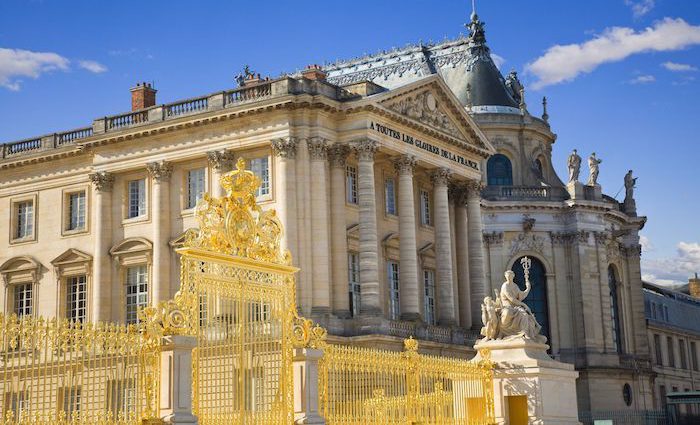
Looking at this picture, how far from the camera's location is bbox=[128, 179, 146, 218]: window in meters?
42.3

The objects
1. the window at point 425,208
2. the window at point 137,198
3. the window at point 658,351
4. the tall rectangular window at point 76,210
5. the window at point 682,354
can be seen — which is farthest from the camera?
the window at point 682,354

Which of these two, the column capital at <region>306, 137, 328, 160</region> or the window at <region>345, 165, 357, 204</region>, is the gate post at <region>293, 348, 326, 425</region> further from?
the window at <region>345, 165, 357, 204</region>

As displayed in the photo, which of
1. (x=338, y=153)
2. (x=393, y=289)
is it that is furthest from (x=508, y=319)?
(x=393, y=289)

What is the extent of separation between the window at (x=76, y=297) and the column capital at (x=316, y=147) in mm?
10866

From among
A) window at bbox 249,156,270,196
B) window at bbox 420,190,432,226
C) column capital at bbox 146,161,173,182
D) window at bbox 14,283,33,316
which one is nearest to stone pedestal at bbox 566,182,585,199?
window at bbox 420,190,432,226

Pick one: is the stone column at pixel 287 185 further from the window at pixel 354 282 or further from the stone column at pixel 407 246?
the stone column at pixel 407 246

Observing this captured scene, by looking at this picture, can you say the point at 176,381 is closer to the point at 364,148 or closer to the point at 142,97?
the point at 364,148

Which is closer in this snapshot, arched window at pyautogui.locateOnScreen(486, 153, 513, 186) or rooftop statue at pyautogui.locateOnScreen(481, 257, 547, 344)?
rooftop statue at pyautogui.locateOnScreen(481, 257, 547, 344)

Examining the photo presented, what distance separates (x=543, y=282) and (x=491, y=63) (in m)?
13.4

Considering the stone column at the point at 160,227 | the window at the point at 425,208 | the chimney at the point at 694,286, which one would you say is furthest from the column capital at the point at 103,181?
the chimney at the point at 694,286

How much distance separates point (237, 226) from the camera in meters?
17.8

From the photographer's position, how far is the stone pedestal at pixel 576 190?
5866cm

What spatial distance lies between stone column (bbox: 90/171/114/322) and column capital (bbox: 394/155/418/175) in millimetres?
11017

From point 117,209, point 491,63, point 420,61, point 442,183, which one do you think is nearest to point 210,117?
point 117,209
